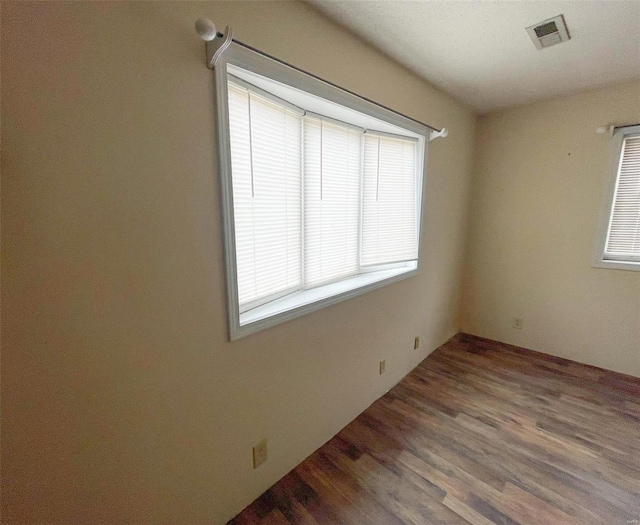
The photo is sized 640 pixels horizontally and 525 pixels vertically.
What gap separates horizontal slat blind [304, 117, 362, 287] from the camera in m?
1.67

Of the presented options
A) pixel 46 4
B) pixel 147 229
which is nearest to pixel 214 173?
pixel 147 229

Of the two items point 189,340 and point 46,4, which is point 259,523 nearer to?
point 189,340

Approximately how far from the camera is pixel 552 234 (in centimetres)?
262

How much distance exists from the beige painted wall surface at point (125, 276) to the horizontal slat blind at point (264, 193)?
224 mm

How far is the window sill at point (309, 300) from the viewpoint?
1236 millimetres

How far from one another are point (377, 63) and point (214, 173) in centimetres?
130

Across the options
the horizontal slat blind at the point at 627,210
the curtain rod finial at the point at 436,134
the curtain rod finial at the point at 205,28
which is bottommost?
the horizontal slat blind at the point at 627,210

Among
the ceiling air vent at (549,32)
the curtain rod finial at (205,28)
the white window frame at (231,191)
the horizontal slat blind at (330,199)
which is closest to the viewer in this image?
the curtain rod finial at (205,28)

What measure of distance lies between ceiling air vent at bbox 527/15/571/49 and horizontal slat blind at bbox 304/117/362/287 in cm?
107

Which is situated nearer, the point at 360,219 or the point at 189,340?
the point at 189,340

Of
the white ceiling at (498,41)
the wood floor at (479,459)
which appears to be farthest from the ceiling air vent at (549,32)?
the wood floor at (479,459)


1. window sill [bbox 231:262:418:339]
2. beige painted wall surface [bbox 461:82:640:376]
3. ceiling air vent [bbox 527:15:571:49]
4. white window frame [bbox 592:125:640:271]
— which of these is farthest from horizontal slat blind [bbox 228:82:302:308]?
white window frame [bbox 592:125:640:271]

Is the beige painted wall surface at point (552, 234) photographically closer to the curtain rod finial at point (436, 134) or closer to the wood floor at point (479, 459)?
the wood floor at point (479, 459)

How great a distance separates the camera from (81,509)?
0.87 m
